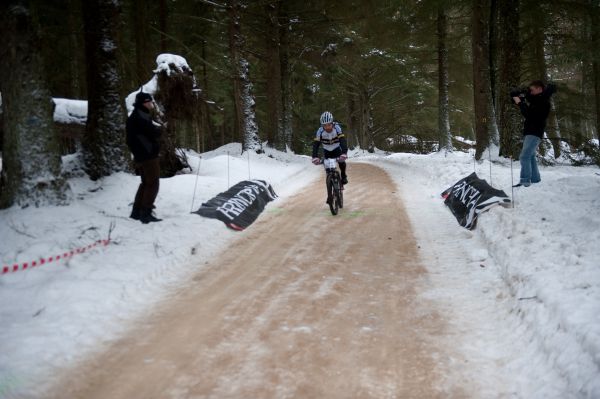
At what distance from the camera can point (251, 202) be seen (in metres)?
9.81

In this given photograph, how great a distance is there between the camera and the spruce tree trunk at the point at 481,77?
15578mm

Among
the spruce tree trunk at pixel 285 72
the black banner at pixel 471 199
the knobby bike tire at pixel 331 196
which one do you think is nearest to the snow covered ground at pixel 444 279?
the black banner at pixel 471 199

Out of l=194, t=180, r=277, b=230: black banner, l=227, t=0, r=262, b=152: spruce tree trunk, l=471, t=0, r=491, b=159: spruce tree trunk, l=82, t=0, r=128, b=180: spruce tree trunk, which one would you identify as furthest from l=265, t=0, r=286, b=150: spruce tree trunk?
l=82, t=0, r=128, b=180: spruce tree trunk

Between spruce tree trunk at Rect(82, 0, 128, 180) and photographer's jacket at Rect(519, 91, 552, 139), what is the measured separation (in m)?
8.52

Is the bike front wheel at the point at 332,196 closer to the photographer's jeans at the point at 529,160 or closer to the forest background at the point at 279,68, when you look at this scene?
the photographer's jeans at the point at 529,160

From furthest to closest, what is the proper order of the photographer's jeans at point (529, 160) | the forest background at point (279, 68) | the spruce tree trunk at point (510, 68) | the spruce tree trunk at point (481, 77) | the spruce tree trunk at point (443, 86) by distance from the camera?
the spruce tree trunk at point (443, 86)
the spruce tree trunk at point (481, 77)
the spruce tree trunk at point (510, 68)
the photographer's jeans at point (529, 160)
the forest background at point (279, 68)

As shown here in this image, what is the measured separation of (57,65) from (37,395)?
20.3 metres

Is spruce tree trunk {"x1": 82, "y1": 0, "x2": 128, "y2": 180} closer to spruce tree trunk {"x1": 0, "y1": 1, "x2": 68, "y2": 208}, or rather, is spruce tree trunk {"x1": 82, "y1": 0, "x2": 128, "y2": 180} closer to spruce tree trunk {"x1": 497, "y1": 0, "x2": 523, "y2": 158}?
spruce tree trunk {"x1": 0, "y1": 1, "x2": 68, "y2": 208}

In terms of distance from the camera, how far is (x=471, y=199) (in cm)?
850

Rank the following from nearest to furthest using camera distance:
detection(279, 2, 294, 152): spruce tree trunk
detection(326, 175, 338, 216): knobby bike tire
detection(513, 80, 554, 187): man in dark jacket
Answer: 1. detection(513, 80, 554, 187): man in dark jacket
2. detection(326, 175, 338, 216): knobby bike tire
3. detection(279, 2, 294, 152): spruce tree trunk

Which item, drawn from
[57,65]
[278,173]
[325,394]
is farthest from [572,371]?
[57,65]

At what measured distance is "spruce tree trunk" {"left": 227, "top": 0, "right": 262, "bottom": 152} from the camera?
1705 cm

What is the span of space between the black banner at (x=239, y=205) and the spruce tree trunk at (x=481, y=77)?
875cm

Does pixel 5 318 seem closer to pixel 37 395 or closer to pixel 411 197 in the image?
pixel 37 395
